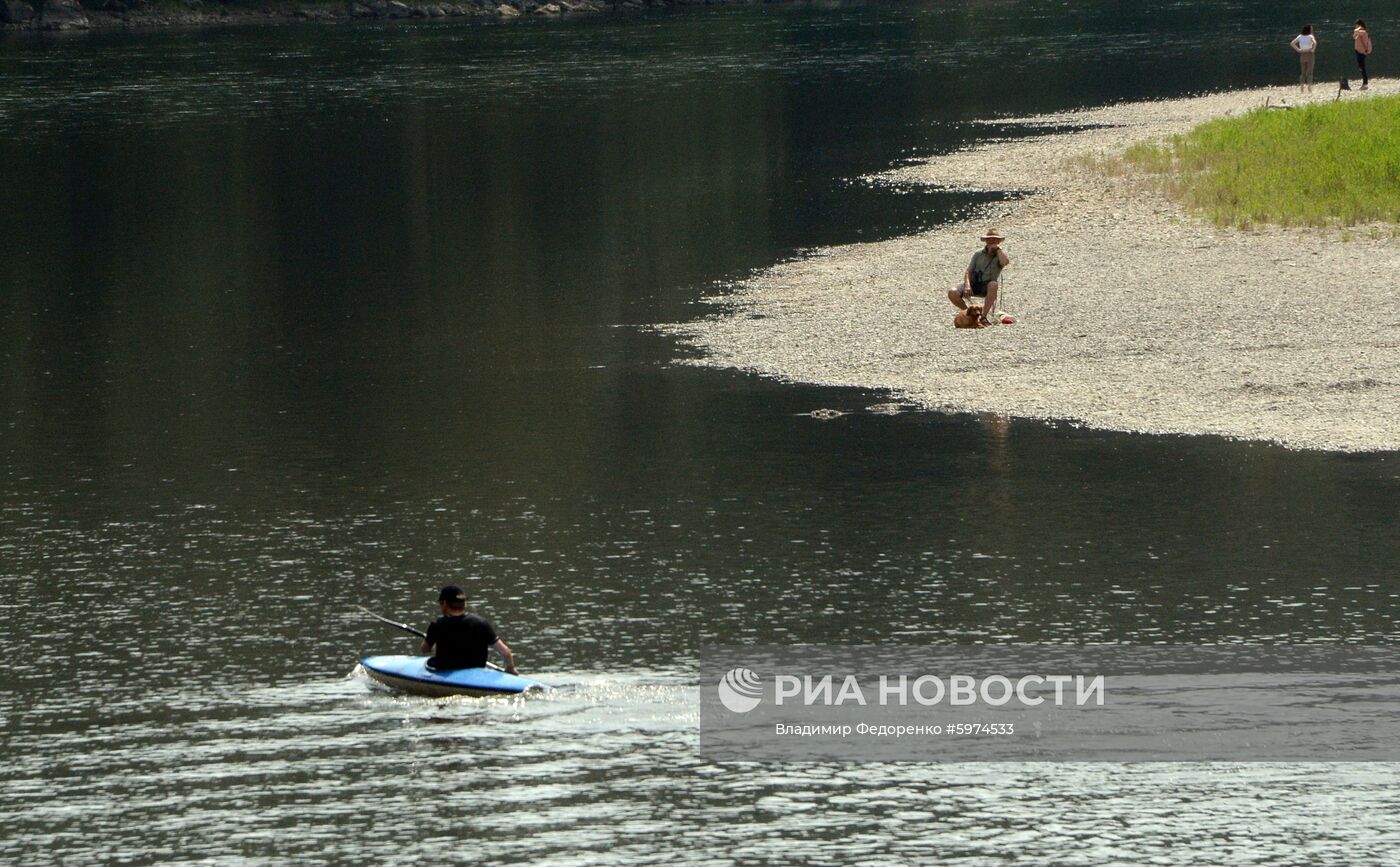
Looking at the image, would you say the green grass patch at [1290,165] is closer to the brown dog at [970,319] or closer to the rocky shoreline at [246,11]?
the brown dog at [970,319]

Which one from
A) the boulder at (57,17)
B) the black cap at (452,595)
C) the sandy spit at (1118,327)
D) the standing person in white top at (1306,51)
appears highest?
the boulder at (57,17)

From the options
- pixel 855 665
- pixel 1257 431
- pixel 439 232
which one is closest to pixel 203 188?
pixel 439 232

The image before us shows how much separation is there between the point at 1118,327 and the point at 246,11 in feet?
481

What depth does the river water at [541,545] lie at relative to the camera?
19547 millimetres

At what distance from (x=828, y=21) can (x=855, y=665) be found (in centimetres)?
13906

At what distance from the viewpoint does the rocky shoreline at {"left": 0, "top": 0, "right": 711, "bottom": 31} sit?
544 ft

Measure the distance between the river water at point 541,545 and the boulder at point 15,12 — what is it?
4325 inches

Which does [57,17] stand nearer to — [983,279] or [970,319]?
[983,279]

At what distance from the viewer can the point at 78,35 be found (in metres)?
158

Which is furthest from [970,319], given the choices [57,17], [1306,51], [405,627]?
[57,17]

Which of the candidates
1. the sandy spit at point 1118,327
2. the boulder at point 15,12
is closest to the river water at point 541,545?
the sandy spit at point 1118,327

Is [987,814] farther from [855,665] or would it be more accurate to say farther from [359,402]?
[359,402]

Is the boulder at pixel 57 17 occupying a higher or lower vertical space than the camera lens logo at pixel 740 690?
higher

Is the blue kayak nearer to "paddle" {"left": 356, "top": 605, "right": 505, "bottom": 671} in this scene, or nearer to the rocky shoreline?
"paddle" {"left": 356, "top": 605, "right": 505, "bottom": 671}
